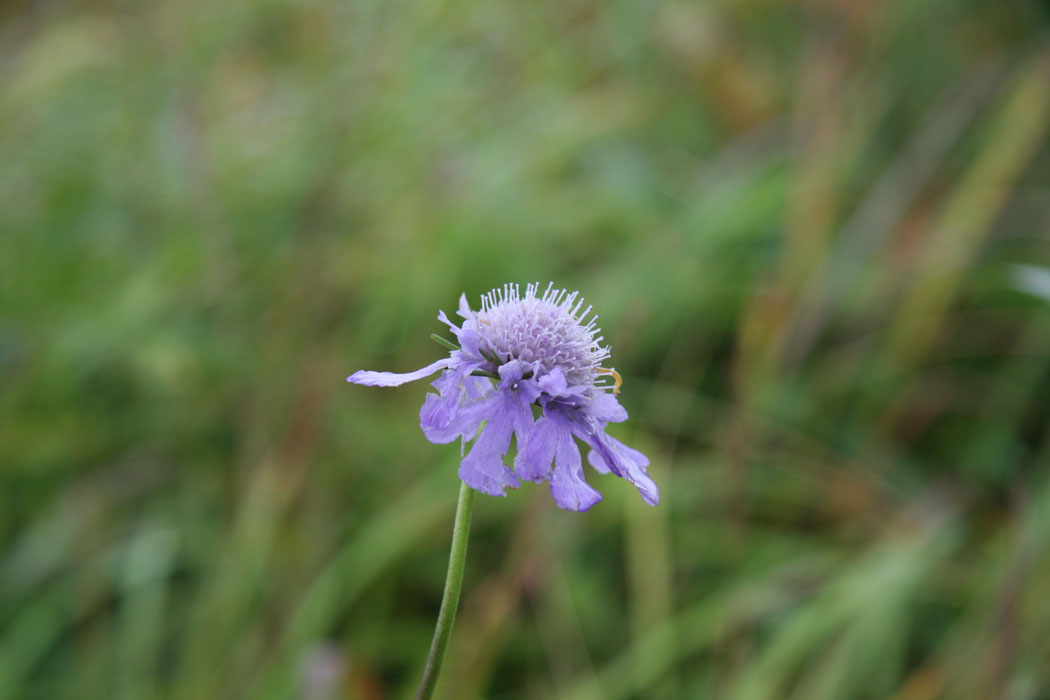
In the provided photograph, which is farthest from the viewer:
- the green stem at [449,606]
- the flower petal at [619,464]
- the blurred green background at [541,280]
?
the blurred green background at [541,280]

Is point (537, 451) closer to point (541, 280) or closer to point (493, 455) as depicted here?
point (493, 455)

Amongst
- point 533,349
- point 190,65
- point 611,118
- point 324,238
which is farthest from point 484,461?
point 190,65

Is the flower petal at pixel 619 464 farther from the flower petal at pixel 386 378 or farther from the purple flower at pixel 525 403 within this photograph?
the flower petal at pixel 386 378

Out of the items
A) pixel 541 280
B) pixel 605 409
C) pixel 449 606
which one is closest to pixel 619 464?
pixel 605 409

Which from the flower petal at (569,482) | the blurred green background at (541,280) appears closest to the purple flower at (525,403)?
the flower petal at (569,482)

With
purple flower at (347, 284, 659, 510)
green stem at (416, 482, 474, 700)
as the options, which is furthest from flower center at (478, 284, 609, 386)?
green stem at (416, 482, 474, 700)

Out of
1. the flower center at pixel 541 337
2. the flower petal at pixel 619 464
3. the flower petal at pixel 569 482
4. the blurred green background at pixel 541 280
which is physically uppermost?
the blurred green background at pixel 541 280

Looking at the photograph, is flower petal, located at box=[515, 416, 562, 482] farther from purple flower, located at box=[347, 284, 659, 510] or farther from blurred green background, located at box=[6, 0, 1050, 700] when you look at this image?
blurred green background, located at box=[6, 0, 1050, 700]
